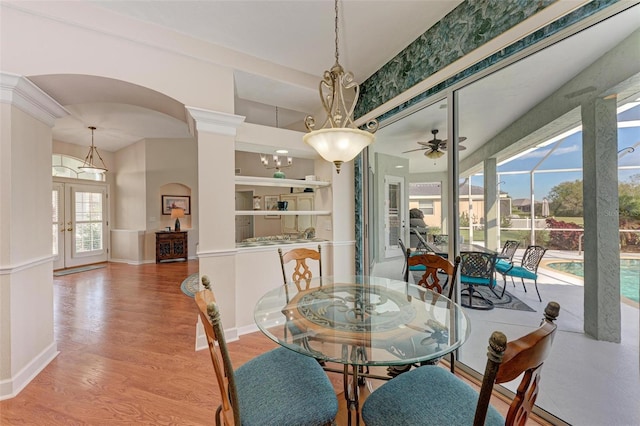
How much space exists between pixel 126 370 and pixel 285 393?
72.1 inches

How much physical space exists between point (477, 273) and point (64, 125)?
764 cm

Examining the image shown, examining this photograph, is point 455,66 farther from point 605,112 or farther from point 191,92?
point 191,92

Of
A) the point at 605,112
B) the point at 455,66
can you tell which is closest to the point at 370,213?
the point at 455,66

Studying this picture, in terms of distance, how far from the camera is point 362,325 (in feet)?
4.63

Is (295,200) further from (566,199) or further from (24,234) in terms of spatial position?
(566,199)

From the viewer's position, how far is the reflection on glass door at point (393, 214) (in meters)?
3.13

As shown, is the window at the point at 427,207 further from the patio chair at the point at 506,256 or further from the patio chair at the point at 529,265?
the patio chair at the point at 529,265

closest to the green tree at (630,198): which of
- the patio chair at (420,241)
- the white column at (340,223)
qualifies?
the patio chair at (420,241)

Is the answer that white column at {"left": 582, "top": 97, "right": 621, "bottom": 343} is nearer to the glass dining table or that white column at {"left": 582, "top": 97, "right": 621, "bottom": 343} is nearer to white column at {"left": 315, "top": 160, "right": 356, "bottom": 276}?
the glass dining table

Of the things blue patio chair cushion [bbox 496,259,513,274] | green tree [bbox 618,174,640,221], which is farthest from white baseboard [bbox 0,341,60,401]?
green tree [bbox 618,174,640,221]

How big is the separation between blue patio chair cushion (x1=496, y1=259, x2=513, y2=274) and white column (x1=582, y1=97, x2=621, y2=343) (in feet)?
1.73

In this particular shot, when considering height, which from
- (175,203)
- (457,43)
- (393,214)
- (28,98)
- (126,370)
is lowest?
(126,370)

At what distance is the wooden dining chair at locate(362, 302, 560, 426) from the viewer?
68 centimetres

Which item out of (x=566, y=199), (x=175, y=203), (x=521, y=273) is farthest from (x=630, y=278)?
(x=175, y=203)
